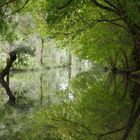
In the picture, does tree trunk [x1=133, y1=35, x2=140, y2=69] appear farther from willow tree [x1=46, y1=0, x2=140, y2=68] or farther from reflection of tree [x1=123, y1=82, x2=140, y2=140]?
reflection of tree [x1=123, y1=82, x2=140, y2=140]

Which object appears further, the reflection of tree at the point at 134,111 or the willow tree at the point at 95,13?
the willow tree at the point at 95,13

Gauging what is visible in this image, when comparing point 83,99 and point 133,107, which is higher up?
point 133,107

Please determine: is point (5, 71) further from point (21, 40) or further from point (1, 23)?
point (1, 23)

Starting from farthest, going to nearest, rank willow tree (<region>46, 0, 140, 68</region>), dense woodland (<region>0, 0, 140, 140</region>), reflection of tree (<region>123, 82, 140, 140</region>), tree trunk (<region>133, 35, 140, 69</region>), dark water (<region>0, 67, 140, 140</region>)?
tree trunk (<region>133, 35, 140, 69</region>) < willow tree (<region>46, 0, 140, 68</region>) < dense woodland (<region>0, 0, 140, 140</region>) < dark water (<region>0, 67, 140, 140</region>) < reflection of tree (<region>123, 82, 140, 140</region>)

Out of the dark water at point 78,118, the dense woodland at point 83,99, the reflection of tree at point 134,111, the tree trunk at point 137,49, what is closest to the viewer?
the reflection of tree at point 134,111

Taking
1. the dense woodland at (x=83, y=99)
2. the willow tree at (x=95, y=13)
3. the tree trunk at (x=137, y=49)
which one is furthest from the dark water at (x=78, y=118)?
the willow tree at (x=95, y=13)

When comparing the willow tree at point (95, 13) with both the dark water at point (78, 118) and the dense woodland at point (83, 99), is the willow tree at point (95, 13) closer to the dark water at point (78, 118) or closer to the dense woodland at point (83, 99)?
the dense woodland at point (83, 99)

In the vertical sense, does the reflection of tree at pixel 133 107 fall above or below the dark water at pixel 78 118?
above

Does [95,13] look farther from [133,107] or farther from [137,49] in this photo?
[133,107]

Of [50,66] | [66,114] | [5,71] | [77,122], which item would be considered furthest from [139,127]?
[50,66]

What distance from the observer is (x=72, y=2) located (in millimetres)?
11625

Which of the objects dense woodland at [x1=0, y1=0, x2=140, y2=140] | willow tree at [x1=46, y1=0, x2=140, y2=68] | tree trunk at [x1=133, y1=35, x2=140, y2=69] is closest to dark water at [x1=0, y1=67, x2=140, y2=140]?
dense woodland at [x1=0, y1=0, x2=140, y2=140]

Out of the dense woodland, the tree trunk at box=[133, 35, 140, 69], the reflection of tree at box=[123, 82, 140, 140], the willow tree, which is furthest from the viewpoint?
the tree trunk at box=[133, 35, 140, 69]

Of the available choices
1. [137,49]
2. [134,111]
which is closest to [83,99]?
[137,49]
